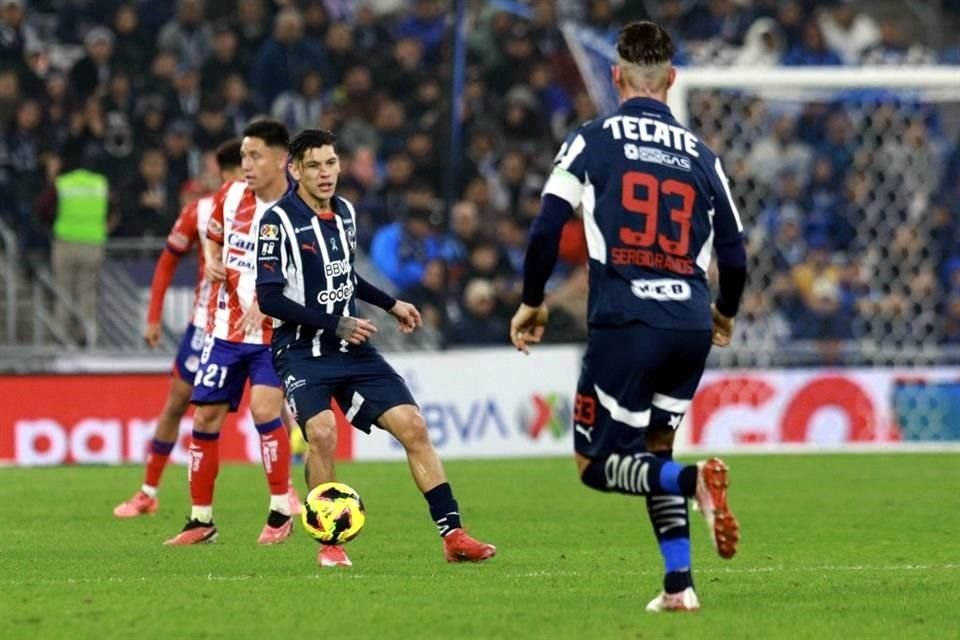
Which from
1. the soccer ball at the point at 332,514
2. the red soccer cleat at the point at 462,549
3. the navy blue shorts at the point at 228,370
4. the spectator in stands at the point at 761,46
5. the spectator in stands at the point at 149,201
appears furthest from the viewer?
the spectator in stands at the point at 761,46

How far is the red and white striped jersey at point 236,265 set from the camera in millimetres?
10969

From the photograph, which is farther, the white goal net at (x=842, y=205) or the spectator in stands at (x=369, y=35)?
the spectator in stands at (x=369, y=35)

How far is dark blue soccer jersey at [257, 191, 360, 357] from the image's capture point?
363 inches

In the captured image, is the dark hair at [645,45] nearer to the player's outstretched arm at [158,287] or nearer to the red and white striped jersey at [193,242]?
the red and white striped jersey at [193,242]

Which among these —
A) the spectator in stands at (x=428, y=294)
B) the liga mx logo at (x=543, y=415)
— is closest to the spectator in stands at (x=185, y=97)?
the spectator in stands at (x=428, y=294)

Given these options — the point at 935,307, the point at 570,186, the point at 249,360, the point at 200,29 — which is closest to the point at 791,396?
the point at 935,307

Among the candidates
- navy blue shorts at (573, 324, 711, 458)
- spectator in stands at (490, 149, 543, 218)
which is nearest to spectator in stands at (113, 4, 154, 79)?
spectator in stands at (490, 149, 543, 218)

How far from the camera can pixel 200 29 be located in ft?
74.1

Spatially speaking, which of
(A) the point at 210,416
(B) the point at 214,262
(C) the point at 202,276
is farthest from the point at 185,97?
(A) the point at 210,416

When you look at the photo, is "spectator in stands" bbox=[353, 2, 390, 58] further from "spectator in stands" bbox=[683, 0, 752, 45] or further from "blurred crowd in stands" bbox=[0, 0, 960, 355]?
"spectator in stands" bbox=[683, 0, 752, 45]

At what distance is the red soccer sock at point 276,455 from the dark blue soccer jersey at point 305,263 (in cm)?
166

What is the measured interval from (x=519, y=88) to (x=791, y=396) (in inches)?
230

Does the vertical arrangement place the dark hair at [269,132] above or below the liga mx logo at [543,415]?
above

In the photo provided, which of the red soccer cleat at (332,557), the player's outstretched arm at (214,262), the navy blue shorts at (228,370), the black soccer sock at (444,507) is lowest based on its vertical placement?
the red soccer cleat at (332,557)
